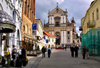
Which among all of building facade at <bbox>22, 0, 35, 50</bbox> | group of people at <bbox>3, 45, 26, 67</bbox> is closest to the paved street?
group of people at <bbox>3, 45, 26, 67</bbox>

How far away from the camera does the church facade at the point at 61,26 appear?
70812mm

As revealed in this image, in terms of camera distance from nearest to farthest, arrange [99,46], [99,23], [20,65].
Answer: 1. [20,65]
2. [99,46]
3. [99,23]

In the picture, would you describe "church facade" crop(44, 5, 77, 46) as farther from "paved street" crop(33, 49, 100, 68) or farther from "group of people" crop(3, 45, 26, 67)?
"group of people" crop(3, 45, 26, 67)

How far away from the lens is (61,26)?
71.2 meters

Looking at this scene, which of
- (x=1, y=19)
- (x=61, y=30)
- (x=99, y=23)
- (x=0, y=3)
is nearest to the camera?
(x=1, y=19)

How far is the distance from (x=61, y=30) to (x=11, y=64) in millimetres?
62795

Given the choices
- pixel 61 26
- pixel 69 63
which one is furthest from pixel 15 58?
pixel 61 26

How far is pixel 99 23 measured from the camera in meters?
20.9

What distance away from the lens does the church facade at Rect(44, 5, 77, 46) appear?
70.8 metres

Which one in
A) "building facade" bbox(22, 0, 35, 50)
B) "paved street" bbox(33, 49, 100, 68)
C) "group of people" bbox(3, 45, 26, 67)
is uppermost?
"building facade" bbox(22, 0, 35, 50)

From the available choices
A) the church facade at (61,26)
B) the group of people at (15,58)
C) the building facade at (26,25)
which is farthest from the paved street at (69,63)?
the church facade at (61,26)

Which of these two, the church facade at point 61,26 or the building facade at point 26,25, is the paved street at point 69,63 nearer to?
the building facade at point 26,25

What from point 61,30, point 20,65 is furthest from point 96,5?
point 61,30

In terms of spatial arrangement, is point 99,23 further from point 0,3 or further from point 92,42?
point 0,3
